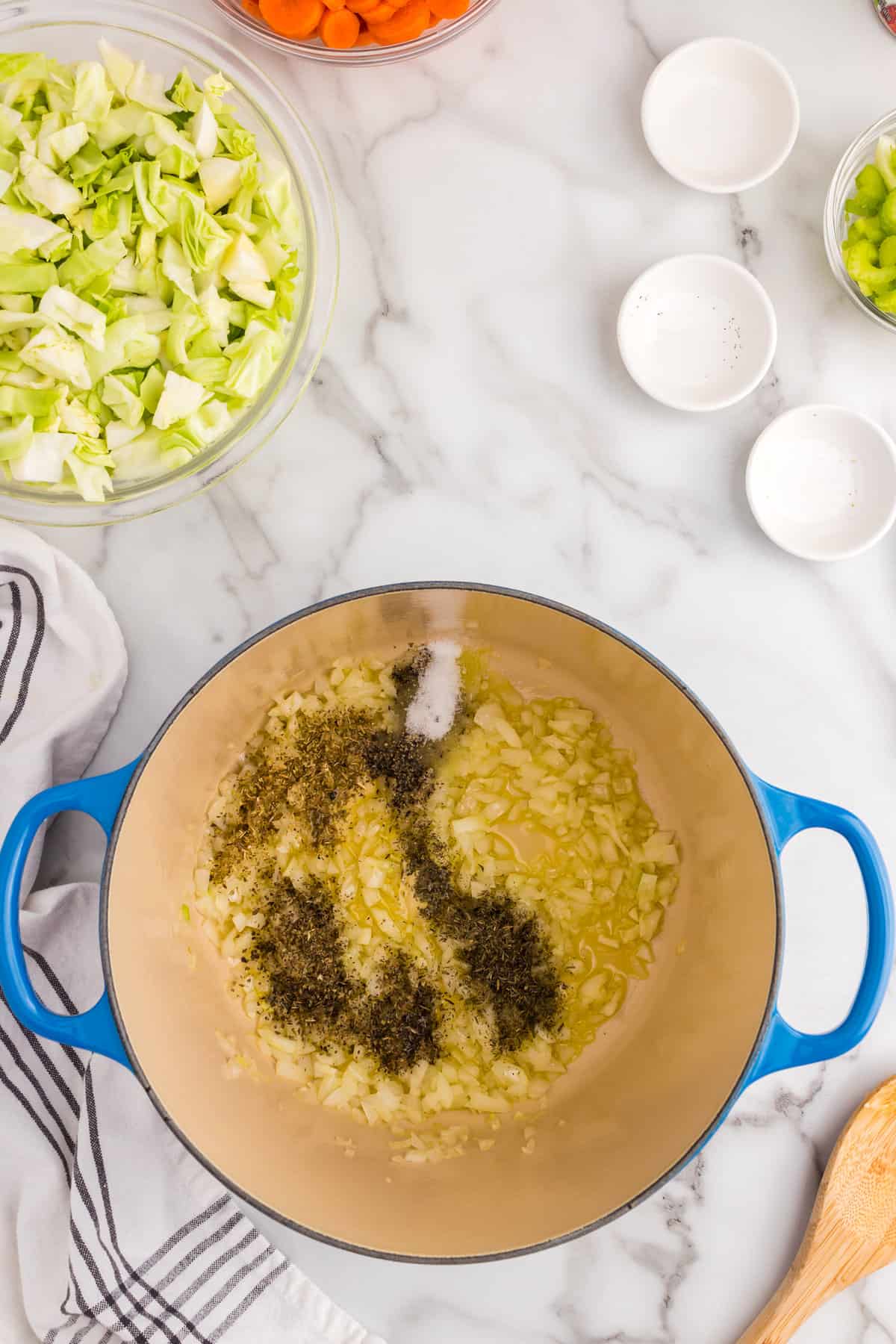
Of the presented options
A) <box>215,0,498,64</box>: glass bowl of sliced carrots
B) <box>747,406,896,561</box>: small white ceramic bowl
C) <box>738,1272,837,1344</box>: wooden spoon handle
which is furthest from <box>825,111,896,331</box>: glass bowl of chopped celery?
<box>738,1272,837,1344</box>: wooden spoon handle

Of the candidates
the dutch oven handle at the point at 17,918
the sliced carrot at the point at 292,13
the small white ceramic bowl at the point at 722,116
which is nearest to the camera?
the dutch oven handle at the point at 17,918

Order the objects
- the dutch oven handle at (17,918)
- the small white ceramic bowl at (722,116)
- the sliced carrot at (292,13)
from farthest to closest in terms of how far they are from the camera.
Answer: the small white ceramic bowl at (722,116) < the sliced carrot at (292,13) < the dutch oven handle at (17,918)

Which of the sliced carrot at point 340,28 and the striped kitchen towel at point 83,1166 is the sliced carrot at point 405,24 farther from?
the striped kitchen towel at point 83,1166

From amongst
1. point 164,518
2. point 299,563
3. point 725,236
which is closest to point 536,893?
point 299,563

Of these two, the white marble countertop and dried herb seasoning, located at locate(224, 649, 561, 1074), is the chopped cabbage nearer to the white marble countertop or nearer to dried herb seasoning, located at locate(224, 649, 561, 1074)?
the white marble countertop

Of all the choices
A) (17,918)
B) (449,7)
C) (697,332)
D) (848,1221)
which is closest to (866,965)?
(848,1221)

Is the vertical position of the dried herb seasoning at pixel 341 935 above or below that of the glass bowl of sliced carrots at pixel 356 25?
below

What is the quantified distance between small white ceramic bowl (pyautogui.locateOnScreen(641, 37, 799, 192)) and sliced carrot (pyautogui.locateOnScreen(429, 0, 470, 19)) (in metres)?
0.24

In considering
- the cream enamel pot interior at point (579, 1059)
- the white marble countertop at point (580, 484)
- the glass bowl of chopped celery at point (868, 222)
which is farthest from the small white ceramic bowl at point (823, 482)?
the cream enamel pot interior at point (579, 1059)

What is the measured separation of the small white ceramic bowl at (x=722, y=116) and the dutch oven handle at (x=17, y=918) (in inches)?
39.2

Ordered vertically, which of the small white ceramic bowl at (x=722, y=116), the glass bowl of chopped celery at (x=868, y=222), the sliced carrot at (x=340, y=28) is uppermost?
the glass bowl of chopped celery at (x=868, y=222)

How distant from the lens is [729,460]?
1.35 meters

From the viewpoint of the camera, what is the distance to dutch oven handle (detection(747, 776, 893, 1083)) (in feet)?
3.63

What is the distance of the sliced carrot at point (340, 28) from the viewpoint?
4.01ft
